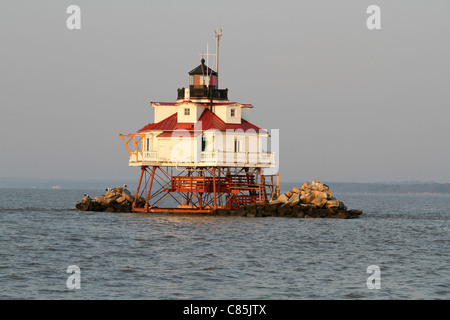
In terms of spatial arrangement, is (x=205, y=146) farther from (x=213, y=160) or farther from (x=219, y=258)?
(x=219, y=258)

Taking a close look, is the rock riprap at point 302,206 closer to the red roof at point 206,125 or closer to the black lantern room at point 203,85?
the red roof at point 206,125

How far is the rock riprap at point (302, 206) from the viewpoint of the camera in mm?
57156

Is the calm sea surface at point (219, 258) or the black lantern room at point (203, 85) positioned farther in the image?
the black lantern room at point (203, 85)

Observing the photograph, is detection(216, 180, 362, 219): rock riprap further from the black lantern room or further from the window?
the black lantern room

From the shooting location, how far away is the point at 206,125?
57.4 m

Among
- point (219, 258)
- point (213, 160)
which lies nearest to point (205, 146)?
point (213, 160)

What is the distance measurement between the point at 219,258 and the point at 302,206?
2411cm

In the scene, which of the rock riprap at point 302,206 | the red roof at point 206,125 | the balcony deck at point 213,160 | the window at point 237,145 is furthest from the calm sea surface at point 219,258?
the red roof at point 206,125

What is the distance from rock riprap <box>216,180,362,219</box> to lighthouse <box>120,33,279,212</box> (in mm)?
1585

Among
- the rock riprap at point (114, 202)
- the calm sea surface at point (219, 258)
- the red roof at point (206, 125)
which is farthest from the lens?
the rock riprap at point (114, 202)

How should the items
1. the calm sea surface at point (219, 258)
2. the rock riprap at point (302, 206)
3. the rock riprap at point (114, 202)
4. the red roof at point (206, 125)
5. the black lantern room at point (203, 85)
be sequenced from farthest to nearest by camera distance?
the rock riprap at point (114, 202) < the black lantern room at point (203, 85) < the red roof at point (206, 125) < the rock riprap at point (302, 206) < the calm sea surface at point (219, 258)

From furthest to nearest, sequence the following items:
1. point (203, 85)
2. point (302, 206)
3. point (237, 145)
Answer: point (203, 85) < point (302, 206) < point (237, 145)

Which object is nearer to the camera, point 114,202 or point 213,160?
point 213,160
